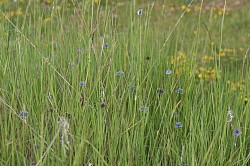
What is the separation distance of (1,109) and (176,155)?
0.89m

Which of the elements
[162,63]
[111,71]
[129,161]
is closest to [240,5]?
[162,63]

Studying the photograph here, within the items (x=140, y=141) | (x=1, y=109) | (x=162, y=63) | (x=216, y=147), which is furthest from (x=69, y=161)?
(x=162, y=63)

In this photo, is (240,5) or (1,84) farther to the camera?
(240,5)

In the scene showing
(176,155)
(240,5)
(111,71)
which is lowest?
(176,155)

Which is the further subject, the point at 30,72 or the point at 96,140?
the point at 30,72

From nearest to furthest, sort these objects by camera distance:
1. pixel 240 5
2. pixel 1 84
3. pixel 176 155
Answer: pixel 176 155 → pixel 1 84 → pixel 240 5

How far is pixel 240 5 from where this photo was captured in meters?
7.59

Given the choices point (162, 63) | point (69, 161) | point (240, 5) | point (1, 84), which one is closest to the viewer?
point (69, 161)

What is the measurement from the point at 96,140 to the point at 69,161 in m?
0.17

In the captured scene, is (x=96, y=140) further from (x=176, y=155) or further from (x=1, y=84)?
(x=1, y=84)

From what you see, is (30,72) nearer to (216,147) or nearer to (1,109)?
(1,109)

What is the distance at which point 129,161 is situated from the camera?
6.82ft

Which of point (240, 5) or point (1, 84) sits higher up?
point (240, 5)

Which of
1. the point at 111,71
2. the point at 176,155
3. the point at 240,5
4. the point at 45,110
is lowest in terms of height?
the point at 176,155
